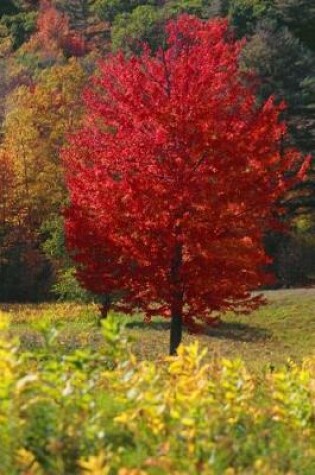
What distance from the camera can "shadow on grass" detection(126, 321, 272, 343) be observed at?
1036 inches

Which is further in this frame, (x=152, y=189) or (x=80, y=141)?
(x=80, y=141)

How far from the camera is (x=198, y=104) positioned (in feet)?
50.1

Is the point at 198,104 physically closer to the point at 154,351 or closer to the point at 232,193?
the point at 232,193

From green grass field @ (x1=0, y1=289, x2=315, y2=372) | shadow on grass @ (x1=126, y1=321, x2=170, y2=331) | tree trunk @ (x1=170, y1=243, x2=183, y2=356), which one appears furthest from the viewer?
shadow on grass @ (x1=126, y1=321, x2=170, y2=331)

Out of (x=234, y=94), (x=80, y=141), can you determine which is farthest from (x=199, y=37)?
(x=80, y=141)

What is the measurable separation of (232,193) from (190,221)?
0.89m

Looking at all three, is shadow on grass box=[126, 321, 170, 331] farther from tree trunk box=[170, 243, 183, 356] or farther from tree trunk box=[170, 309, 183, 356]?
tree trunk box=[170, 243, 183, 356]

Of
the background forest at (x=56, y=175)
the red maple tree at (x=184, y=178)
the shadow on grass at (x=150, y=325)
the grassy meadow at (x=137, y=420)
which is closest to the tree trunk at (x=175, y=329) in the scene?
the red maple tree at (x=184, y=178)

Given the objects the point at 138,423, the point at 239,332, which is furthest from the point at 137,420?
the point at 239,332

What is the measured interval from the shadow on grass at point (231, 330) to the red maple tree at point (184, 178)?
1020 centimetres

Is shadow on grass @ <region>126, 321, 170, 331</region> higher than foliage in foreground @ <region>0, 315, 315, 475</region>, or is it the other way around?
foliage in foreground @ <region>0, 315, 315, 475</region>

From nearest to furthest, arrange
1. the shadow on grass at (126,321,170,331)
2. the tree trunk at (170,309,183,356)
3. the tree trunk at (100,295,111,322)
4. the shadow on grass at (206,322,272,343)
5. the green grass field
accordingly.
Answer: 1. the tree trunk at (170,309,183,356)
2. the green grass field
3. the shadow on grass at (206,322,272,343)
4. the shadow on grass at (126,321,170,331)
5. the tree trunk at (100,295,111,322)

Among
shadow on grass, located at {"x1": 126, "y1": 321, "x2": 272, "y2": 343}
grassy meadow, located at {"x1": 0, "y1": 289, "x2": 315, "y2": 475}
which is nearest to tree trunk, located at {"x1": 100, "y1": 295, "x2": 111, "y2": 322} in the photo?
shadow on grass, located at {"x1": 126, "y1": 321, "x2": 272, "y2": 343}

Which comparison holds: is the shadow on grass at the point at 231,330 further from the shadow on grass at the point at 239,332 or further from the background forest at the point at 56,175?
the background forest at the point at 56,175
